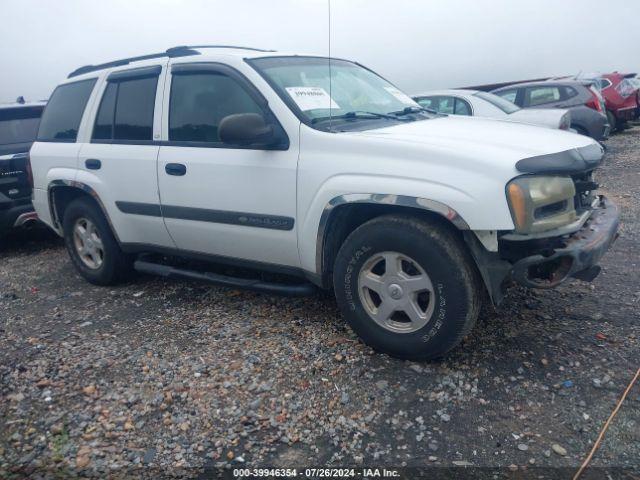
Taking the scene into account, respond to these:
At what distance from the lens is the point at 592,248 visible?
2.93 meters

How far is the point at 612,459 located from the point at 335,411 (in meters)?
1.26

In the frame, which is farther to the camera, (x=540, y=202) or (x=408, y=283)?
(x=408, y=283)

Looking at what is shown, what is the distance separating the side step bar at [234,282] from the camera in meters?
3.68

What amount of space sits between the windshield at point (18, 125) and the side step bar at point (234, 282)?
3.14 meters

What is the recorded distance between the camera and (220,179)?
3.74 metres

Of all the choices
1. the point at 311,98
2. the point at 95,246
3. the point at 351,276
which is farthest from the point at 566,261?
the point at 95,246

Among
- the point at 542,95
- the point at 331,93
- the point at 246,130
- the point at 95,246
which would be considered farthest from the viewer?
the point at 542,95

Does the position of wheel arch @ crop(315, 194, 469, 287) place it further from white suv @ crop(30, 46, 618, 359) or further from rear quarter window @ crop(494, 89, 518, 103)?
rear quarter window @ crop(494, 89, 518, 103)

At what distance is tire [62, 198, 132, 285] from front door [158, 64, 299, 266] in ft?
2.86

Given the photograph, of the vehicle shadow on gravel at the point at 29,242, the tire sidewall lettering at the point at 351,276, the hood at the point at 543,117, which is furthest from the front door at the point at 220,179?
the hood at the point at 543,117

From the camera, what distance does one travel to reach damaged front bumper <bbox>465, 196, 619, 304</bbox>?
2844mm

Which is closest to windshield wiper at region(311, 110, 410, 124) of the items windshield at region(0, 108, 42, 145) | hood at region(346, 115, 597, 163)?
hood at region(346, 115, 597, 163)

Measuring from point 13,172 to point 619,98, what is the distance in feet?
43.3

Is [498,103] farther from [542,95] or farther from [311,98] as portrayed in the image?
[311,98]
